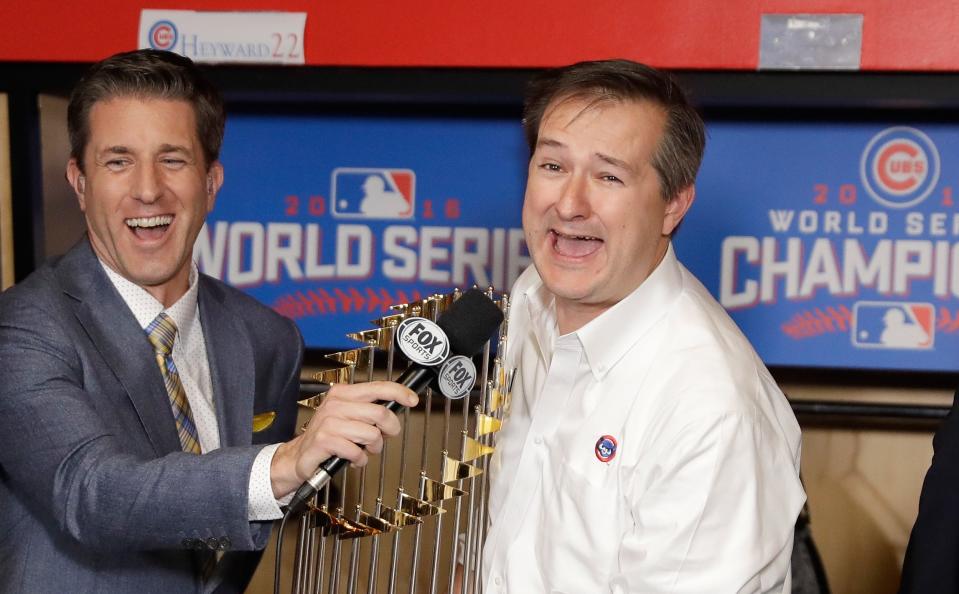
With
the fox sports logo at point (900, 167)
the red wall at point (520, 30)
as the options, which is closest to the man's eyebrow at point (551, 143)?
the red wall at point (520, 30)

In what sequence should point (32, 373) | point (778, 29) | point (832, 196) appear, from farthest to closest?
point (832, 196)
point (778, 29)
point (32, 373)

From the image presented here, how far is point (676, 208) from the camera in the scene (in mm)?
1647

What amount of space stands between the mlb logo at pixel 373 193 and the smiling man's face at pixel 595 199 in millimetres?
1013

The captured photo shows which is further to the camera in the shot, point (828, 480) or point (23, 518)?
point (828, 480)

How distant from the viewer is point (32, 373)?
1527mm

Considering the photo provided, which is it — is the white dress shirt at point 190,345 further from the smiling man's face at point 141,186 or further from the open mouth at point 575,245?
the open mouth at point 575,245

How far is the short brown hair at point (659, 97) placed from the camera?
156 centimetres

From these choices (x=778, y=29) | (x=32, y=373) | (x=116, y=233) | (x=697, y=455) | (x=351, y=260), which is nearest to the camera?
(x=697, y=455)

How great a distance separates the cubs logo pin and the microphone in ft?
0.68

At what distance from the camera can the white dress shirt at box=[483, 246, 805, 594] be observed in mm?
1373

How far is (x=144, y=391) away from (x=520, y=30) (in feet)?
3.53

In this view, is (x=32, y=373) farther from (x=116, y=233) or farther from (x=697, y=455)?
(x=697, y=455)

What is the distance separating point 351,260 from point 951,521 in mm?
1495

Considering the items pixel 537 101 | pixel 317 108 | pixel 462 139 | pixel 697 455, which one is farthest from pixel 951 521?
pixel 317 108
